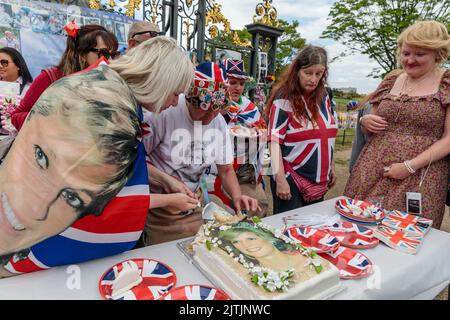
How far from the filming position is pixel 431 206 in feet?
5.75

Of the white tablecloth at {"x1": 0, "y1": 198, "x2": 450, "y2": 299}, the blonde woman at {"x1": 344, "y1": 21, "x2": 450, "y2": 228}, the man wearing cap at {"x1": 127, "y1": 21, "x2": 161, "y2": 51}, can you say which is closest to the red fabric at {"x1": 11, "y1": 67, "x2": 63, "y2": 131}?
the man wearing cap at {"x1": 127, "y1": 21, "x2": 161, "y2": 51}

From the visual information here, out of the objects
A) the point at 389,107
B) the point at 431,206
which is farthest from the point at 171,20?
the point at 431,206

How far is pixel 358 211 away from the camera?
1603 mm

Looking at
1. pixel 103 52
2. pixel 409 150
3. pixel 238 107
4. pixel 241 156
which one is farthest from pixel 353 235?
pixel 103 52

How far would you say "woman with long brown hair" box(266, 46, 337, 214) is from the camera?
2.04 metres

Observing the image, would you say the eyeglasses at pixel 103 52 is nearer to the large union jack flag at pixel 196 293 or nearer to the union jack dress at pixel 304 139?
the union jack dress at pixel 304 139

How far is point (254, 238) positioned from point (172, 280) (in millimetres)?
327

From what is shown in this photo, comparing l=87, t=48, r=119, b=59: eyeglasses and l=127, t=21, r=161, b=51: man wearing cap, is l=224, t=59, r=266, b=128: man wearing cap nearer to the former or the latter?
l=127, t=21, r=161, b=51: man wearing cap

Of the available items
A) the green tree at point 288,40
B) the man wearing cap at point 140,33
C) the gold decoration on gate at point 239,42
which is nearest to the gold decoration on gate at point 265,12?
the gold decoration on gate at point 239,42

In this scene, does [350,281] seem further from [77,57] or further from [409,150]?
[77,57]

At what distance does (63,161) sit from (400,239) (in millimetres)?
1380

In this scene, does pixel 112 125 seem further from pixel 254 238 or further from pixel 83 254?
pixel 254 238

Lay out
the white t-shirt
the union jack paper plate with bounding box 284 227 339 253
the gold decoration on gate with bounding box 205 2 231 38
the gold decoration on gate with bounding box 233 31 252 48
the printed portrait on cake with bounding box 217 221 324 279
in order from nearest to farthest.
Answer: the printed portrait on cake with bounding box 217 221 324 279 → the union jack paper plate with bounding box 284 227 339 253 → the white t-shirt → the gold decoration on gate with bounding box 205 2 231 38 → the gold decoration on gate with bounding box 233 31 252 48
